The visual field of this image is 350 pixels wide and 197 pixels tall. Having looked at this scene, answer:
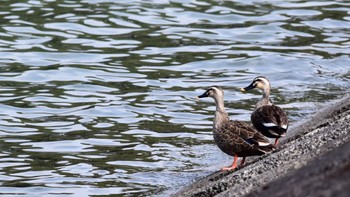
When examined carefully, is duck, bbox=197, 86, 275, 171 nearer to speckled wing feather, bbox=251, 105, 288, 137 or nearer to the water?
speckled wing feather, bbox=251, 105, 288, 137

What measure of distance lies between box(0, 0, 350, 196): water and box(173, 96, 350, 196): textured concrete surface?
4.95 ft

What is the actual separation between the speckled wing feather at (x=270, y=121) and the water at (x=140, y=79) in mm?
944

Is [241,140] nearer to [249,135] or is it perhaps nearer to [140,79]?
[249,135]

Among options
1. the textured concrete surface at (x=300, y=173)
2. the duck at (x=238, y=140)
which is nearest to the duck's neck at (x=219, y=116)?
the duck at (x=238, y=140)

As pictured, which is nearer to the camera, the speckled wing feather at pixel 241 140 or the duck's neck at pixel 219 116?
the speckled wing feather at pixel 241 140

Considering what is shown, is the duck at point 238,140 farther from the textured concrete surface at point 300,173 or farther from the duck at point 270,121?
the textured concrete surface at point 300,173

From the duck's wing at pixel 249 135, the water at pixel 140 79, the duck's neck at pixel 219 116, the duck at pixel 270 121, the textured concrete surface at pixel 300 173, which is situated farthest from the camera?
the water at pixel 140 79

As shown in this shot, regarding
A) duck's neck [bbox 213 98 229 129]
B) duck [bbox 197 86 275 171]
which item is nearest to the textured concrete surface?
duck [bbox 197 86 275 171]

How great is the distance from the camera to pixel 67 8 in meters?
22.1

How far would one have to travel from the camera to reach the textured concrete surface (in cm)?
573

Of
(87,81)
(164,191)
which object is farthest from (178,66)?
(164,191)

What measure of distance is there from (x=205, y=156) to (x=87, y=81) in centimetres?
455

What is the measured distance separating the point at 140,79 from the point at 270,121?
5864mm

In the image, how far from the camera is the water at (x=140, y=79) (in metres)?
12.0
